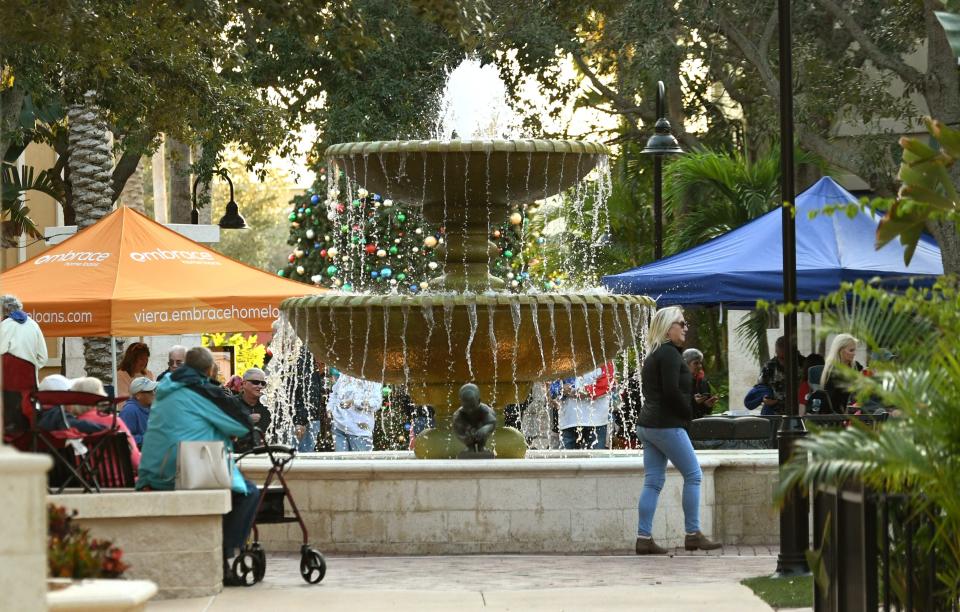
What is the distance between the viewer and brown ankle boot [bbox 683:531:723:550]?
1262cm

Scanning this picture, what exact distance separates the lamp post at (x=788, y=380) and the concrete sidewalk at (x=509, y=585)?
0.43 m

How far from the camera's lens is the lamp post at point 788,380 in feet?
34.8

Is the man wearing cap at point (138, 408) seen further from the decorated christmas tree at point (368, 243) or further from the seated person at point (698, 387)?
the decorated christmas tree at point (368, 243)

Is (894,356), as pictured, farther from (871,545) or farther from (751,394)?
(751,394)

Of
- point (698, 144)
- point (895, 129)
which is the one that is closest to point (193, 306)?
point (698, 144)

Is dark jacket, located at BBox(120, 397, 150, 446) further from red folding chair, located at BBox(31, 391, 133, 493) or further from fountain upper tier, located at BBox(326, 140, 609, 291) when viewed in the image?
fountain upper tier, located at BBox(326, 140, 609, 291)

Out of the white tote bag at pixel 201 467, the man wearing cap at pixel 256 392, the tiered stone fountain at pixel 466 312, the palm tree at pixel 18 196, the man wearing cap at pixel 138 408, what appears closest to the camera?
the white tote bag at pixel 201 467

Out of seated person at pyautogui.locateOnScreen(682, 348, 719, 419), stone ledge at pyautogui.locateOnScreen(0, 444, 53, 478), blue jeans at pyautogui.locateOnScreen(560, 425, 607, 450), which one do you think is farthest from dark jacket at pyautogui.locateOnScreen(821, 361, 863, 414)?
stone ledge at pyautogui.locateOnScreen(0, 444, 53, 478)

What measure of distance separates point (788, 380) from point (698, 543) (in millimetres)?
2167

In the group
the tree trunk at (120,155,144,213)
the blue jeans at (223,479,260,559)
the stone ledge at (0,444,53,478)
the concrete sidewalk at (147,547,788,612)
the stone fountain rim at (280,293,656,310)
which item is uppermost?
the tree trunk at (120,155,144,213)

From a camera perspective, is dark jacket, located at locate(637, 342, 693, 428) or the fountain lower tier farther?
the fountain lower tier

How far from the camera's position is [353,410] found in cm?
1883

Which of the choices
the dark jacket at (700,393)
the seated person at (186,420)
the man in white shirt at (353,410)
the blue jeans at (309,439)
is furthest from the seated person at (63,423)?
the dark jacket at (700,393)

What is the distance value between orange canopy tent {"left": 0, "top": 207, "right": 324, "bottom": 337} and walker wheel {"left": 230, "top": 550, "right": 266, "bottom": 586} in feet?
18.2
